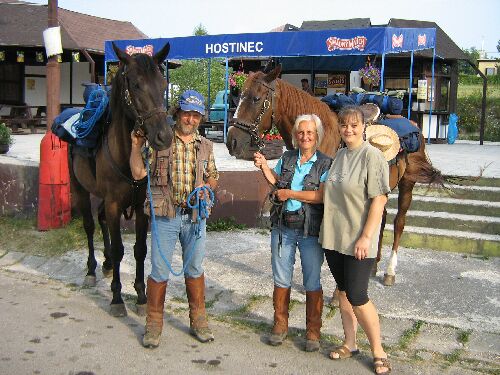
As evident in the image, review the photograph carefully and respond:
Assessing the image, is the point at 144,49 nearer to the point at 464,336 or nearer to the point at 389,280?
the point at 389,280

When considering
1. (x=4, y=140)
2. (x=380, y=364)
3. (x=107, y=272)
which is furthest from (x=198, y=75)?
(x=380, y=364)

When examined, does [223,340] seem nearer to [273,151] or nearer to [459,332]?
[459,332]

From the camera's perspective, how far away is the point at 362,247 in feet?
12.4

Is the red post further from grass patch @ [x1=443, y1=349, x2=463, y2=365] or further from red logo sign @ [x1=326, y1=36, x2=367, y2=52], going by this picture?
red logo sign @ [x1=326, y1=36, x2=367, y2=52]

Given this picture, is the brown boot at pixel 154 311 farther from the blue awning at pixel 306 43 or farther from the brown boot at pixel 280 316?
the blue awning at pixel 306 43

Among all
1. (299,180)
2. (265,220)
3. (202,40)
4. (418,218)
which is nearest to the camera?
(299,180)

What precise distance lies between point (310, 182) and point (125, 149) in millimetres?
1739

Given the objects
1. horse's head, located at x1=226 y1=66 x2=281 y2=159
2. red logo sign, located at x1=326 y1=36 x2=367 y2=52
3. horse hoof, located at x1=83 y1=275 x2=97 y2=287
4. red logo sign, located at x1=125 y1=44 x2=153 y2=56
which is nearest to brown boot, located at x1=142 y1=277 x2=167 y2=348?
horse's head, located at x1=226 y1=66 x2=281 y2=159

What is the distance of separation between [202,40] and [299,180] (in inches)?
477

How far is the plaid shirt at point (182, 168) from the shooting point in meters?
4.35

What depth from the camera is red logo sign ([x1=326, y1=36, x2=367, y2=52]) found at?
1312 cm

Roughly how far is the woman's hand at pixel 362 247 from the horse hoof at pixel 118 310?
234cm

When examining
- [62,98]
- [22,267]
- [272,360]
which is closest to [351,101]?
[272,360]

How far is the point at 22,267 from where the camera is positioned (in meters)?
6.70
